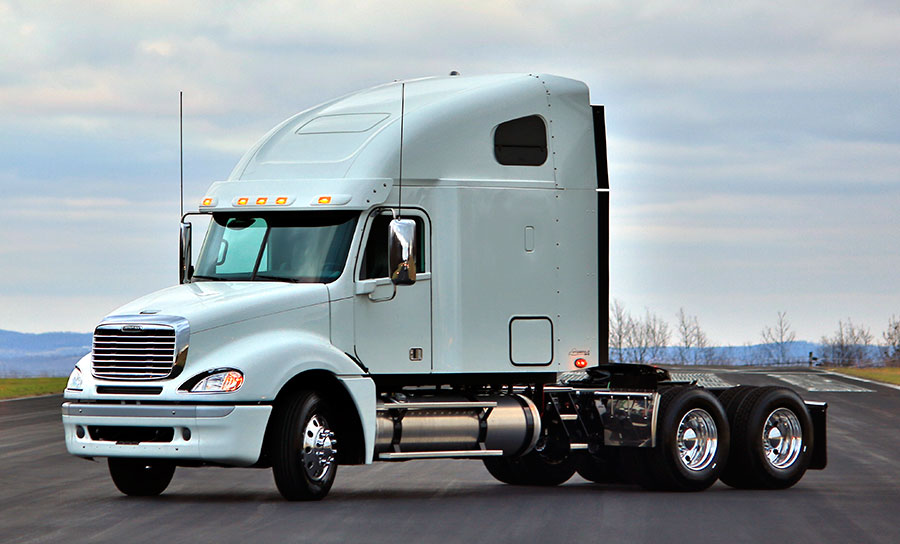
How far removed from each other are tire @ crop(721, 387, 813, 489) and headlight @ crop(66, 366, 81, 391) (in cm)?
736

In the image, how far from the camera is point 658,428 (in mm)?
16656

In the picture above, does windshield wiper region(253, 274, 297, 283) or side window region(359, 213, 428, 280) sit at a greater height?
side window region(359, 213, 428, 280)

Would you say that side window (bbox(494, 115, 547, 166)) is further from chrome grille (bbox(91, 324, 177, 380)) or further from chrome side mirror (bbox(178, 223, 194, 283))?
chrome grille (bbox(91, 324, 177, 380))

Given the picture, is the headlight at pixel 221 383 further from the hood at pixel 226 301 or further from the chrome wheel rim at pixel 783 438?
the chrome wheel rim at pixel 783 438

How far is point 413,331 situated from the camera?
52.6 ft

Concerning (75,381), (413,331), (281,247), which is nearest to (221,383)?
(75,381)

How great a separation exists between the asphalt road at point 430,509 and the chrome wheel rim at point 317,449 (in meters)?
0.35

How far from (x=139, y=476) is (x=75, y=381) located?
54.1 inches

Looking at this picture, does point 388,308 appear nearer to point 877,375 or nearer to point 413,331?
point 413,331

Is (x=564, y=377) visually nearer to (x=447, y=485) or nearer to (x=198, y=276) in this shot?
(x=447, y=485)

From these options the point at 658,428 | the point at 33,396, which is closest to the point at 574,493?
the point at 658,428

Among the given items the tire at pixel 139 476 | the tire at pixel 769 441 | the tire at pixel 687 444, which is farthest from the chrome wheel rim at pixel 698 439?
the tire at pixel 139 476

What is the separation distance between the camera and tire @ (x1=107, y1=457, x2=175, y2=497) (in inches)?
615

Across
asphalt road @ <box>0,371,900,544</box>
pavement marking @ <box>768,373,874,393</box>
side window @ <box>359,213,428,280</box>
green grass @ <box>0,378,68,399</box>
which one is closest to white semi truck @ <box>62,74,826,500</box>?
side window @ <box>359,213,428,280</box>
